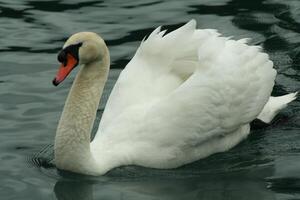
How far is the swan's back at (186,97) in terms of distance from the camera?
8.77 meters

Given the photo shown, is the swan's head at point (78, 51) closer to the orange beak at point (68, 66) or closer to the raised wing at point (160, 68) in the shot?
the orange beak at point (68, 66)

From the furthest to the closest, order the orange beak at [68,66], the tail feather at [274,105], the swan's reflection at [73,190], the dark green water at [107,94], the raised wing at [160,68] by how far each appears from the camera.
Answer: the tail feather at [274,105]
the raised wing at [160,68]
the dark green water at [107,94]
the swan's reflection at [73,190]
the orange beak at [68,66]

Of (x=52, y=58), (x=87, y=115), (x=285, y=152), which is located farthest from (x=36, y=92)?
(x=285, y=152)

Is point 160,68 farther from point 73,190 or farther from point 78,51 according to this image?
point 73,190

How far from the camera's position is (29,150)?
31.0ft

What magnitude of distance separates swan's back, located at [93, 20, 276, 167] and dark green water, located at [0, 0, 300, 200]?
0.65 feet

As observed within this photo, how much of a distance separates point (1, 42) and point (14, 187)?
420 cm

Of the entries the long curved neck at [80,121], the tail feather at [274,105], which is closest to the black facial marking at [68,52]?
the long curved neck at [80,121]

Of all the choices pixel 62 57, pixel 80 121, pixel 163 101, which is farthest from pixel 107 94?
pixel 62 57

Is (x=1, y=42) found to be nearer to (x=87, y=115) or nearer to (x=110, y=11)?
(x=110, y=11)

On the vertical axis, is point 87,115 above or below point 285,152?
above

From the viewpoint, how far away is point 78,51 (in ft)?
27.5

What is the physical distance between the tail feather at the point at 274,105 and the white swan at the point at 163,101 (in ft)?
1.81

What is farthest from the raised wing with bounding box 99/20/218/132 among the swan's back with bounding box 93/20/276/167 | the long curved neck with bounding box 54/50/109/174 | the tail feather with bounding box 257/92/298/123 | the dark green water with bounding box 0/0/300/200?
the tail feather with bounding box 257/92/298/123
